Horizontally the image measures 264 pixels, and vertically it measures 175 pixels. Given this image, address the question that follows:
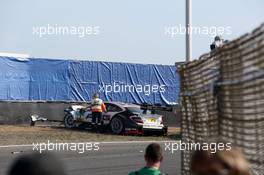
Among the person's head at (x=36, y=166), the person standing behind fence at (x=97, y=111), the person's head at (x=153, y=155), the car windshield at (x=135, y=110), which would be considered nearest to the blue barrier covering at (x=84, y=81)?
the person standing behind fence at (x=97, y=111)

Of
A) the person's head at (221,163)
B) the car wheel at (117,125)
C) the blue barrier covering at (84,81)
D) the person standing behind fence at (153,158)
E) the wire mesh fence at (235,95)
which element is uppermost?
the blue barrier covering at (84,81)

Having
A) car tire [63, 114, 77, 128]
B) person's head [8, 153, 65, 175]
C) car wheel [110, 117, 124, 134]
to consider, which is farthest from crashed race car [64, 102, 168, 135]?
person's head [8, 153, 65, 175]

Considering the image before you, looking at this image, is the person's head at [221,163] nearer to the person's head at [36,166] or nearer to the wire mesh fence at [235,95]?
the person's head at [36,166]

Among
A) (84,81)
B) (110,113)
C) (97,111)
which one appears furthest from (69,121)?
(84,81)

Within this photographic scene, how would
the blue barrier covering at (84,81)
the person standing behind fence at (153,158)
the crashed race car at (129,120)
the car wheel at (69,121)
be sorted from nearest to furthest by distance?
1. the person standing behind fence at (153,158)
2. the crashed race car at (129,120)
3. the car wheel at (69,121)
4. the blue barrier covering at (84,81)

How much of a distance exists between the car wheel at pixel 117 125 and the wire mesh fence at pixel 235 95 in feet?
58.6

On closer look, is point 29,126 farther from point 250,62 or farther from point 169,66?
point 250,62

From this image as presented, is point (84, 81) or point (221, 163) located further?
point (84, 81)

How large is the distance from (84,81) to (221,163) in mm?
28834

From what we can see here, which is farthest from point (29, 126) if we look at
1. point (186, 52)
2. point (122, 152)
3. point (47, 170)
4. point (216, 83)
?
point (47, 170)

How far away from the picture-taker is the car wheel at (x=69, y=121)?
26.1 m

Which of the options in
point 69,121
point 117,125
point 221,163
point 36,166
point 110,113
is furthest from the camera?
point 69,121

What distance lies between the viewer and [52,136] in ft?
74.6

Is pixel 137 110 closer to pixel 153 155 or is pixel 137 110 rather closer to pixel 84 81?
pixel 84 81
